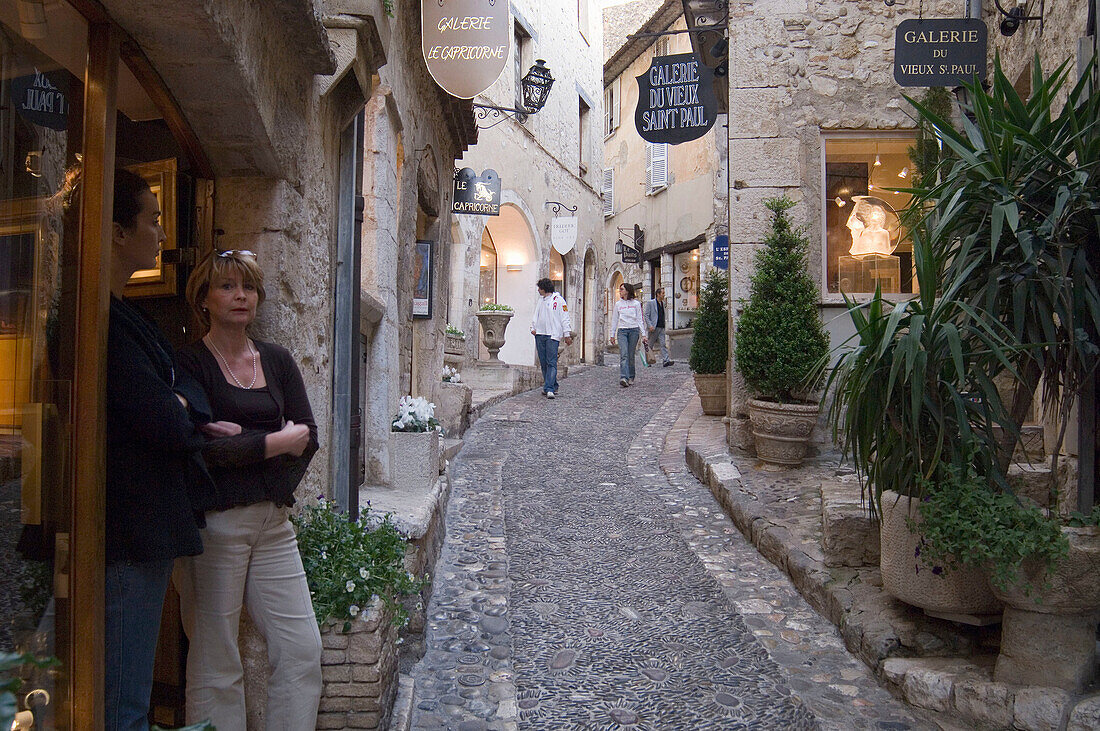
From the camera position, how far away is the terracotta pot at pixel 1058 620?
271 centimetres

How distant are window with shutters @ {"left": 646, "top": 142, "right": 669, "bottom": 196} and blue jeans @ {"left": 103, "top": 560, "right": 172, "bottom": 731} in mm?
20381

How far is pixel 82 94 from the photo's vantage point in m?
1.93

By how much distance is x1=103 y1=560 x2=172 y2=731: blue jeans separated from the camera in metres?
1.93

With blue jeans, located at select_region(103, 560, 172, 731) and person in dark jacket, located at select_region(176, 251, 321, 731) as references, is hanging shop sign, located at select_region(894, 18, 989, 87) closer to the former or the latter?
person in dark jacket, located at select_region(176, 251, 321, 731)

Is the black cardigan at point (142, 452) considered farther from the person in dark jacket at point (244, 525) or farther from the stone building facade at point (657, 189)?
the stone building facade at point (657, 189)

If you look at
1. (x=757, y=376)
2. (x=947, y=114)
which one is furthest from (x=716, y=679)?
(x=947, y=114)

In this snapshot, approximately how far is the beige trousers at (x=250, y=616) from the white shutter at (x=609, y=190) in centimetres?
2395

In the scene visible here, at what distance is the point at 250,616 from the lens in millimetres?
2324

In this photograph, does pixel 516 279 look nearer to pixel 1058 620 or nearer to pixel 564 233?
pixel 564 233

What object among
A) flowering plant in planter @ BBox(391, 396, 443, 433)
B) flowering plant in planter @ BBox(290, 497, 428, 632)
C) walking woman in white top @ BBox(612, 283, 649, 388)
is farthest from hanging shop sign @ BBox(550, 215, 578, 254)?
flowering plant in planter @ BBox(290, 497, 428, 632)

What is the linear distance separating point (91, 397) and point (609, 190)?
964 inches

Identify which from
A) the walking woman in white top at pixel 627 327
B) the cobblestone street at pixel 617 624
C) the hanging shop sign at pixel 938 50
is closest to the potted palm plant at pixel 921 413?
the cobblestone street at pixel 617 624

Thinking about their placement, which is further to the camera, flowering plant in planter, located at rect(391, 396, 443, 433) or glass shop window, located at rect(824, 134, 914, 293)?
glass shop window, located at rect(824, 134, 914, 293)

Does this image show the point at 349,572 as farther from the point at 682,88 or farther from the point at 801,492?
the point at 682,88
